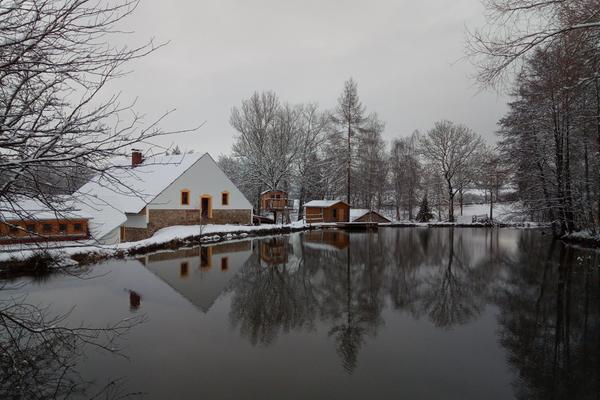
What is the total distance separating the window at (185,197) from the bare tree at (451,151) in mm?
26902

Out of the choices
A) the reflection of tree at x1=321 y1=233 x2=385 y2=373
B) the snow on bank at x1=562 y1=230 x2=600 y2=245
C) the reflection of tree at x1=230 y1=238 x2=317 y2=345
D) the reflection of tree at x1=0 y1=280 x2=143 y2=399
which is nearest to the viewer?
the reflection of tree at x1=0 y1=280 x2=143 y2=399

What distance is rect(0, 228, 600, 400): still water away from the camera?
4.26m

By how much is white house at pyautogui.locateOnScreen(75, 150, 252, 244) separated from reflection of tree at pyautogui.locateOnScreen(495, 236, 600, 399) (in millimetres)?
16525

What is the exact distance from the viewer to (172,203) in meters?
22.0

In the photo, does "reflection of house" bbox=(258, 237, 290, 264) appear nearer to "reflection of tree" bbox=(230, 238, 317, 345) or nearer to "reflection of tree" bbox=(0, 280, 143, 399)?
"reflection of tree" bbox=(230, 238, 317, 345)

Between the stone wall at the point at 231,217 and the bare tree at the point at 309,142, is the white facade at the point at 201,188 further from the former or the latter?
the bare tree at the point at 309,142

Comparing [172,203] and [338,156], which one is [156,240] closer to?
[172,203]

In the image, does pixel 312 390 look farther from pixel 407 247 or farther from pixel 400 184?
pixel 400 184

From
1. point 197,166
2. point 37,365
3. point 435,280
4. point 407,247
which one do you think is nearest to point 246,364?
point 37,365

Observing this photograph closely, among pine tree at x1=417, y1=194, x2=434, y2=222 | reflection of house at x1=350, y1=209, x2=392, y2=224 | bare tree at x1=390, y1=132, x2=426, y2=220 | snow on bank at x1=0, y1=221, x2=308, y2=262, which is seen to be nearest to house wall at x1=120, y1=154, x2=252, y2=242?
snow on bank at x1=0, y1=221, x2=308, y2=262

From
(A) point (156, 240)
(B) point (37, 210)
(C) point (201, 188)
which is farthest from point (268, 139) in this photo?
(B) point (37, 210)

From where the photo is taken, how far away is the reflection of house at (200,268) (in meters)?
8.62

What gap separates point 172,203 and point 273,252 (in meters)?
9.58

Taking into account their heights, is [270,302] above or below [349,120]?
below
